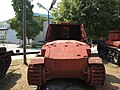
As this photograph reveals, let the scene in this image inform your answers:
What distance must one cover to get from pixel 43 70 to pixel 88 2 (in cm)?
1255

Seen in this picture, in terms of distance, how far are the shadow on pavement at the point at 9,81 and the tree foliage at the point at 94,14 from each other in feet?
26.5

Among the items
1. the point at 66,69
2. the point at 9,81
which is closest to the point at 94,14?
the point at 9,81

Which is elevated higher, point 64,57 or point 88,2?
point 88,2

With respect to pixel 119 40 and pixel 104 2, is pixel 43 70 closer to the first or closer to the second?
pixel 119 40

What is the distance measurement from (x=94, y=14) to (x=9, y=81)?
9763 mm

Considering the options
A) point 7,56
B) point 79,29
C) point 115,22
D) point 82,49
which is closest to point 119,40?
point 115,22

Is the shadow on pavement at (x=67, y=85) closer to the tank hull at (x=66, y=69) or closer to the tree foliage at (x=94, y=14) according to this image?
the tank hull at (x=66, y=69)

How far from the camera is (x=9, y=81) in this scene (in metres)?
11.9

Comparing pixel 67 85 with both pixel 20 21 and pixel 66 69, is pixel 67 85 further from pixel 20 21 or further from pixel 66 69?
pixel 20 21

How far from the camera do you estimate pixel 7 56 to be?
1358 cm

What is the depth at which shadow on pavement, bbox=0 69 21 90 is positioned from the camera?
430 inches

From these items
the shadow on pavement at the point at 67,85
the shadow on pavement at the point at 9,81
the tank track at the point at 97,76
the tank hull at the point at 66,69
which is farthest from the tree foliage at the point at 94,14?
the tank track at the point at 97,76

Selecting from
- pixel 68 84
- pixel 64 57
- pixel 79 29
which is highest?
pixel 79 29

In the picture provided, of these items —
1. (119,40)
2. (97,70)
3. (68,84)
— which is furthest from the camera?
(119,40)
